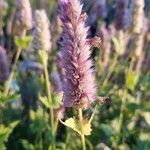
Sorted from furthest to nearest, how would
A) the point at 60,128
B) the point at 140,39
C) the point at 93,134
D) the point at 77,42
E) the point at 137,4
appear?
the point at 60,128
the point at 93,134
the point at 140,39
the point at 137,4
the point at 77,42

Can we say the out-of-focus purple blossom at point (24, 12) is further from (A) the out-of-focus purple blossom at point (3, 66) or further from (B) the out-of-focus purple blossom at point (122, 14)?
(B) the out-of-focus purple blossom at point (122, 14)

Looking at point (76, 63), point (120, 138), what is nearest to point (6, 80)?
point (120, 138)

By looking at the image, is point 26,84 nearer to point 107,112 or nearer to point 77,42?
point 107,112

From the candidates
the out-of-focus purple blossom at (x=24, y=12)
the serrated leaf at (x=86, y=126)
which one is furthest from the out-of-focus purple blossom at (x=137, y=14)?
the serrated leaf at (x=86, y=126)

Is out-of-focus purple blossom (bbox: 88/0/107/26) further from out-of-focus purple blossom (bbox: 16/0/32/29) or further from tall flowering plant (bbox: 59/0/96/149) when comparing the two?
tall flowering plant (bbox: 59/0/96/149)

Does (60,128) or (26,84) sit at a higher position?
(26,84)

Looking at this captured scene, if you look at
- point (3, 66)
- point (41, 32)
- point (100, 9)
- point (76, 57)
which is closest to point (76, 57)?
point (76, 57)

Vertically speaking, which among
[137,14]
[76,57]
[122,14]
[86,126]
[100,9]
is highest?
[100,9]

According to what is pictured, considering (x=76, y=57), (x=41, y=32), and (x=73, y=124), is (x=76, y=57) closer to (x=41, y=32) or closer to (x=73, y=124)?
(x=73, y=124)
